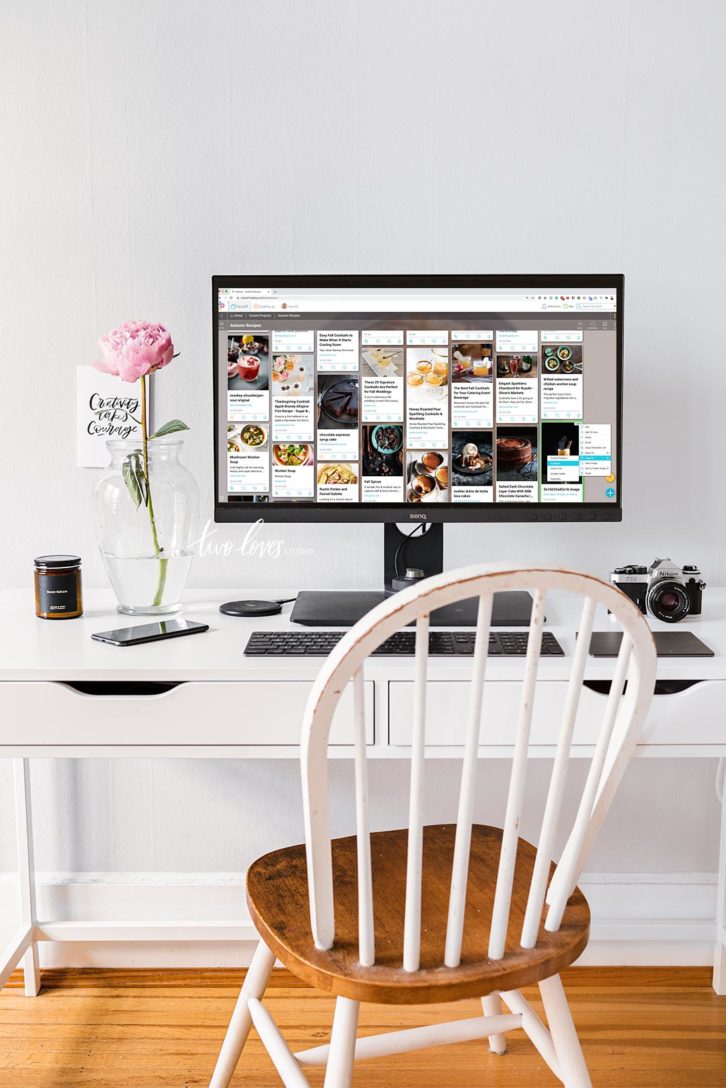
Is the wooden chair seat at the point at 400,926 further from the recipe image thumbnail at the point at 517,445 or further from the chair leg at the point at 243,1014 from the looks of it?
the recipe image thumbnail at the point at 517,445

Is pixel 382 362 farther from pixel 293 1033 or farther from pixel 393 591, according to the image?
pixel 293 1033

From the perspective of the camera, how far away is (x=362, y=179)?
6.08 feet

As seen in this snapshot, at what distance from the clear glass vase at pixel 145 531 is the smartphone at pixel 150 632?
84mm

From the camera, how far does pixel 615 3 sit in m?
1.82

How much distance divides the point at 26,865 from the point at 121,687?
64 centimetres

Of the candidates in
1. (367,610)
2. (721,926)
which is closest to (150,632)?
(367,610)

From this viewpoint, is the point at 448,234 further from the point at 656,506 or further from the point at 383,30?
the point at 656,506

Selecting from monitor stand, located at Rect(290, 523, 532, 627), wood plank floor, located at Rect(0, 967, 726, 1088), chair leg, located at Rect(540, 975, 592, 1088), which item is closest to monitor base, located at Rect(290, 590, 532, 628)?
monitor stand, located at Rect(290, 523, 532, 627)

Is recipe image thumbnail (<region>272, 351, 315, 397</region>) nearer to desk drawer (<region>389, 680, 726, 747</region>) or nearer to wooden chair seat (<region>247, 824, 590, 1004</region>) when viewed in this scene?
desk drawer (<region>389, 680, 726, 747</region>)

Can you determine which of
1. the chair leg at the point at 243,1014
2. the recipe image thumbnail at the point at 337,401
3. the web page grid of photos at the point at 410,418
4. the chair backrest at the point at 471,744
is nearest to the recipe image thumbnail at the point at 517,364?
the web page grid of photos at the point at 410,418

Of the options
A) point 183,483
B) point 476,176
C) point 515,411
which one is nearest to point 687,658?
point 515,411

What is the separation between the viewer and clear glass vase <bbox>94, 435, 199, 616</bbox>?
1638mm

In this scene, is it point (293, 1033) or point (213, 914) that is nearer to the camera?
point (293, 1033)

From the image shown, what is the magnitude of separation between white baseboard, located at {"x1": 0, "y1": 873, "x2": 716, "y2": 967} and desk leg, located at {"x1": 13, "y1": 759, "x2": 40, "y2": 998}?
55mm
